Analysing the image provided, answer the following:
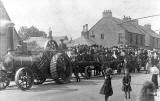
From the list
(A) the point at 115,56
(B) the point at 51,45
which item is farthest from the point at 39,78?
(A) the point at 115,56

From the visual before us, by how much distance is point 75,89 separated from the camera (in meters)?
11.8

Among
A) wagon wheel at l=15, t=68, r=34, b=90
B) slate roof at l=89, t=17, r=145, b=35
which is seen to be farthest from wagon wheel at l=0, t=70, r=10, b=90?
slate roof at l=89, t=17, r=145, b=35

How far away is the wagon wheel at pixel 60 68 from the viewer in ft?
42.5

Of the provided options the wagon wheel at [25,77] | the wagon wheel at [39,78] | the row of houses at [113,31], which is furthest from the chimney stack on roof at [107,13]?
Answer: the wagon wheel at [25,77]

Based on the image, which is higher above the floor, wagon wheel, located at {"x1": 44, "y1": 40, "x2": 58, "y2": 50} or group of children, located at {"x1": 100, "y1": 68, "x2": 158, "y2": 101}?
wagon wheel, located at {"x1": 44, "y1": 40, "x2": 58, "y2": 50}

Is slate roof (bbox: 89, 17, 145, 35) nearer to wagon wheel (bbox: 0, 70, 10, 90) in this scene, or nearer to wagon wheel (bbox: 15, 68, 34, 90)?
wagon wheel (bbox: 15, 68, 34, 90)

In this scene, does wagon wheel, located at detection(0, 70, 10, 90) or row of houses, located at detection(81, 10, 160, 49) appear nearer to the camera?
wagon wheel, located at detection(0, 70, 10, 90)

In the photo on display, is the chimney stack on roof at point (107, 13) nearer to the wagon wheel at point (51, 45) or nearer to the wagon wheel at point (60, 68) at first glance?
the wagon wheel at point (51, 45)

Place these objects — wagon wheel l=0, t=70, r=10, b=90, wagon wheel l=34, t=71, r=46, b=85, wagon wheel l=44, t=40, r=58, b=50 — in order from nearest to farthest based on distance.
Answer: wagon wheel l=0, t=70, r=10, b=90 → wagon wheel l=34, t=71, r=46, b=85 → wagon wheel l=44, t=40, r=58, b=50

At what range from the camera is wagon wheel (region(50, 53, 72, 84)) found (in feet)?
42.5

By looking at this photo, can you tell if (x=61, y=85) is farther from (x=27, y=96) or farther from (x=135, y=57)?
(x=135, y=57)

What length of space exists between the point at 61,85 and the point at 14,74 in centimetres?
219

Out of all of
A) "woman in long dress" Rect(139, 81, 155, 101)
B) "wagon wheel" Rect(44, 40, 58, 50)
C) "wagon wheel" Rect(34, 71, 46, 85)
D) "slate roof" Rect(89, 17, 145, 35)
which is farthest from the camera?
"slate roof" Rect(89, 17, 145, 35)

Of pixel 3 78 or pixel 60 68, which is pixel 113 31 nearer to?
pixel 60 68
